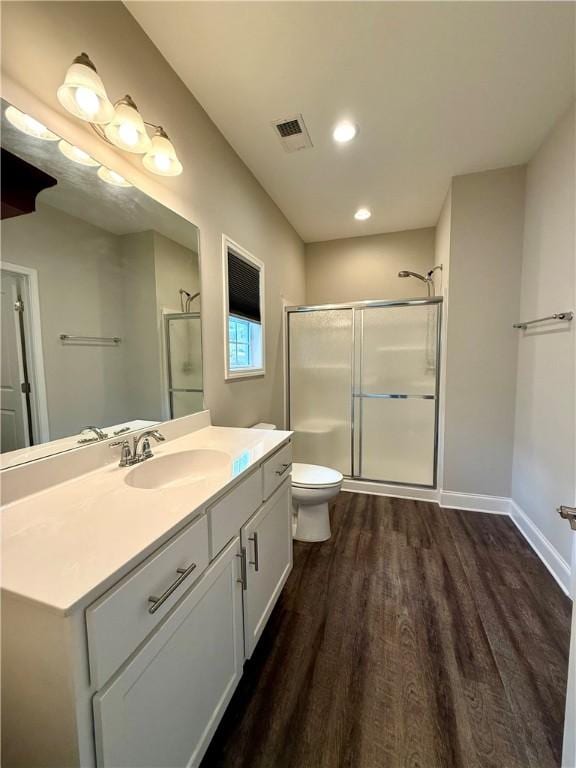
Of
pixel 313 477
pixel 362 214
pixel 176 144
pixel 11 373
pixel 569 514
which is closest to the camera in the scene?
pixel 569 514

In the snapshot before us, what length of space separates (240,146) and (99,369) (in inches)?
69.7

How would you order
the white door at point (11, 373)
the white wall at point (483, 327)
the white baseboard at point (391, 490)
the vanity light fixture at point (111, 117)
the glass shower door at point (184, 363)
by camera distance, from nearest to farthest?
the white door at point (11, 373)
the vanity light fixture at point (111, 117)
the glass shower door at point (184, 363)
the white wall at point (483, 327)
the white baseboard at point (391, 490)

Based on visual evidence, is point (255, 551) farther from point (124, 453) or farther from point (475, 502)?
point (475, 502)

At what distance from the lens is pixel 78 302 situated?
105cm

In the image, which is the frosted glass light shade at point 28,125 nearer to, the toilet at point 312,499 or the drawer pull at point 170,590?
the drawer pull at point 170,590

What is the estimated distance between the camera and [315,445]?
10.2 feet

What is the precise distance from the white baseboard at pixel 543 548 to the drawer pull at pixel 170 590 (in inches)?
76.0

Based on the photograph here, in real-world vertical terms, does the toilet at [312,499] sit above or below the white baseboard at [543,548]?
above

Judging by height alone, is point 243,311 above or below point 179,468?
above

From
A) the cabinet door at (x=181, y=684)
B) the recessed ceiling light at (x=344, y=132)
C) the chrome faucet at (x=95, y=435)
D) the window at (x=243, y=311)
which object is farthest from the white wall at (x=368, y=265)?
the cabinet door at (x=181, y=684)

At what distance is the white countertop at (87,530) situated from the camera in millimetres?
528

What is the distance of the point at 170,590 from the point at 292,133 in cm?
235

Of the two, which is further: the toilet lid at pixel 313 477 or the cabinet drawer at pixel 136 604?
the toilet lid at pixel 313 477

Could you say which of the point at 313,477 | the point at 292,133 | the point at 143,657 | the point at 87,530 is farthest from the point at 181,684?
the point at 292,133
